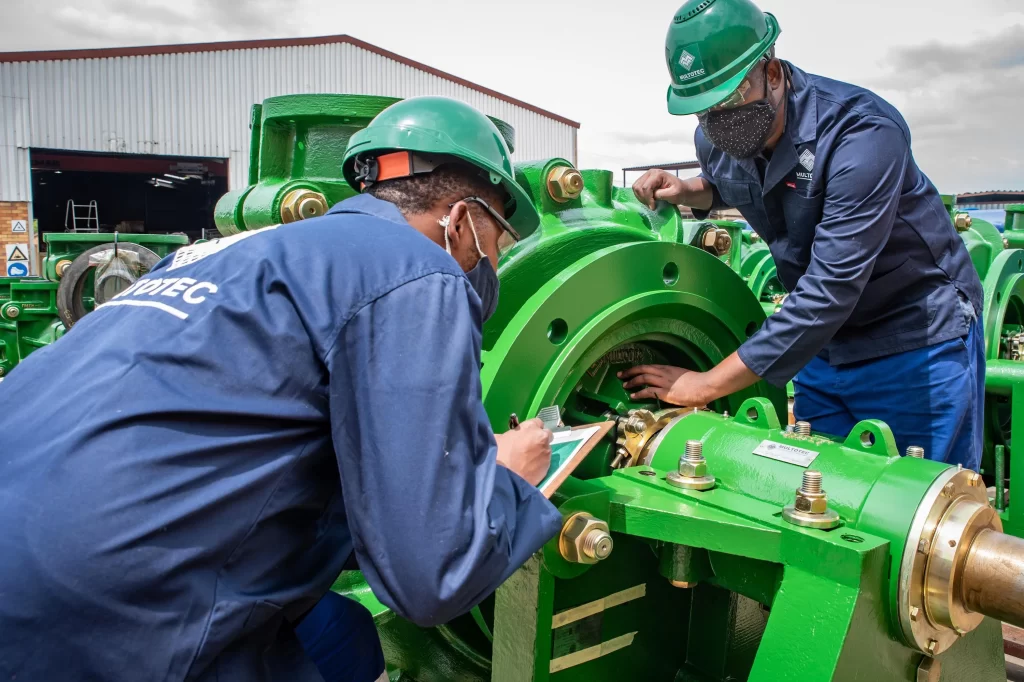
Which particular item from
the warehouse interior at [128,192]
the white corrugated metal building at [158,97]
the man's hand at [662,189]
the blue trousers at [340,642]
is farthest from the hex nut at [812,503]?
the warehouse interior at [128,192]

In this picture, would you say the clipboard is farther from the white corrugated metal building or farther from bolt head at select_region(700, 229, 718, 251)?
the white corrugated metal building

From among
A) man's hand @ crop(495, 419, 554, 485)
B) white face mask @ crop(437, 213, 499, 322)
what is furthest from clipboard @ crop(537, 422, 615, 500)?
white face mask @ crop(437, 213, 499, 322)

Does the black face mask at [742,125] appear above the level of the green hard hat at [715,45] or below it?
below

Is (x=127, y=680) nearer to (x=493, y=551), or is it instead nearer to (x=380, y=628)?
(x=493, y=551)

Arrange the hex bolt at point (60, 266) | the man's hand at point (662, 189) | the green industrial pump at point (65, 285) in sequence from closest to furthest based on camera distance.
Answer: the man's hand at point (662, 189)
the green industrial pump at point (65, 285)
the hex bolt at point (60, 266)

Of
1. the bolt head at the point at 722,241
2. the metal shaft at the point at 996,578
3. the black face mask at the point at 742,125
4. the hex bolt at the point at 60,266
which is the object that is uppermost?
the black face mask at the point at 742,125

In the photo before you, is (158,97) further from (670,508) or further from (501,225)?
(670,508)

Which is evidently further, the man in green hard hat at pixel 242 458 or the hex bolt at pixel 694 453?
the hex bolt at pixel 694 453

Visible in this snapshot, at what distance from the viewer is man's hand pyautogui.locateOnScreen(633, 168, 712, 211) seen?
2.35 metres

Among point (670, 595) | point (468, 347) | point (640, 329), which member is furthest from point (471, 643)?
point (468, 347)

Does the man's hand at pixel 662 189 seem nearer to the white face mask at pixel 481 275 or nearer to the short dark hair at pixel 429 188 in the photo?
the white face mask at pixel 481 275

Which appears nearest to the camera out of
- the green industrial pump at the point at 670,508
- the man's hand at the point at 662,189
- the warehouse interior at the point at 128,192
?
the green industrial pump at the point at 670,508

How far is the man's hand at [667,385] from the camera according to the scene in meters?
1.92

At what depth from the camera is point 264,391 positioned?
1.04 m
